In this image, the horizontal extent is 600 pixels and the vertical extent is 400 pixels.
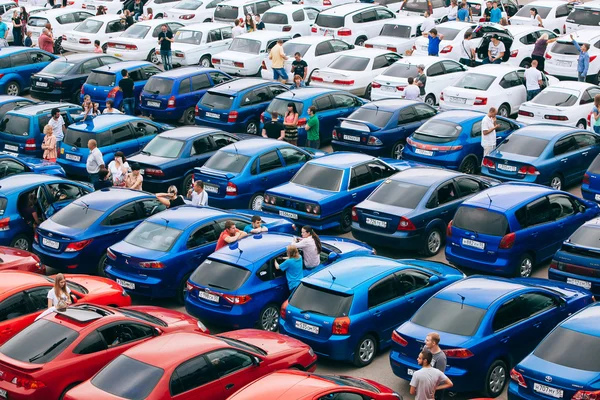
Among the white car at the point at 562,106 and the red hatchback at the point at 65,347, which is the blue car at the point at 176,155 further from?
the red hatchback at the point at 65,347

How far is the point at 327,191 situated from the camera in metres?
18.4

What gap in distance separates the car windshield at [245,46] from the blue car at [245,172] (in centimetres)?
973

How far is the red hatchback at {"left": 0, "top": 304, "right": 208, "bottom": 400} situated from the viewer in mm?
11688

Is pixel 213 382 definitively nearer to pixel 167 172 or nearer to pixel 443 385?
pixel 443 385

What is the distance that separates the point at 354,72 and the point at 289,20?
7.49 meters

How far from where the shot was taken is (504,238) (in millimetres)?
15805

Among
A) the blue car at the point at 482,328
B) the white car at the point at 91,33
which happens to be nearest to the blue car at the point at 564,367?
the blue car at the point at 482,328

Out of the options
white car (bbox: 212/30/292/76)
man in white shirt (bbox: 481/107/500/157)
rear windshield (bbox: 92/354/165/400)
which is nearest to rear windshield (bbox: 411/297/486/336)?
rear windshield (bbox: 92/354/165/400)

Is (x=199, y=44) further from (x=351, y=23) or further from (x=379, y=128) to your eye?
(x=379, y=128)

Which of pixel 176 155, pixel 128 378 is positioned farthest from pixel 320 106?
pixel 128 378

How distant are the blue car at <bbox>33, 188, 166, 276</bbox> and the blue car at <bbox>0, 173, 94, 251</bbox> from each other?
3.12 feet

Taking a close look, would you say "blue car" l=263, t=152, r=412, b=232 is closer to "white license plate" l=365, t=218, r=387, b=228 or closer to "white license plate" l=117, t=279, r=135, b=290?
"white license plate" l=365, t=218, r=387, b=228

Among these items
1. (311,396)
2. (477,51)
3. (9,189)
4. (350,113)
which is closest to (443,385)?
(311,396)

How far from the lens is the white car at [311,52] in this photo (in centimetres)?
2831
